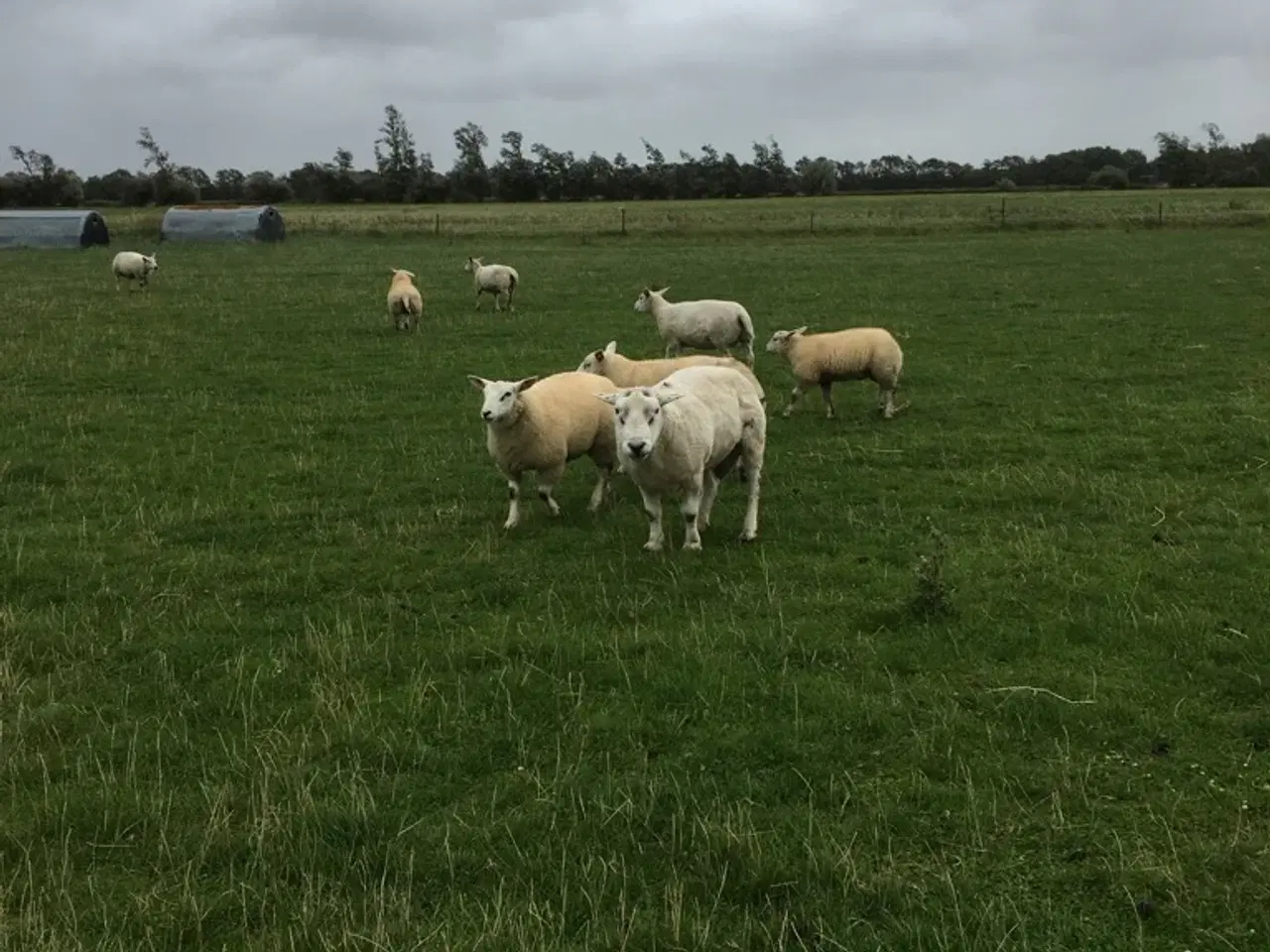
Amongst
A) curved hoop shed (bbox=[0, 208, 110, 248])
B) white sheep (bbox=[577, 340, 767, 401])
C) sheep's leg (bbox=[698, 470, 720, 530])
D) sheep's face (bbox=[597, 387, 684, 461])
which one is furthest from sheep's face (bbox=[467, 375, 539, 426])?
curved hoop shed (bbox=[0, 208, 110, 248])

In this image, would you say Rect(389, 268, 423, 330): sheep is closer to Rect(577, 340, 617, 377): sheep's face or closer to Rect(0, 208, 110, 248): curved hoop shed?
Rect(577, 340, 617, 377): sheep's face

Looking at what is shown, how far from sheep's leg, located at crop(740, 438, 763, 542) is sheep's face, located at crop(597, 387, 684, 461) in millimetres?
1227

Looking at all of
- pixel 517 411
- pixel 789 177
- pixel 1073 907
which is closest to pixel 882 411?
pixel 517 411

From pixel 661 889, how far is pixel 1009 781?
1822 millimetres

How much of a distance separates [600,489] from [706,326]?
8477 mm

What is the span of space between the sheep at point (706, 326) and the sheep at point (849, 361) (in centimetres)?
362

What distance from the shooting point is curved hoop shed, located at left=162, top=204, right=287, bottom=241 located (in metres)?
49.5

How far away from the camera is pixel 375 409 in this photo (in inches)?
562

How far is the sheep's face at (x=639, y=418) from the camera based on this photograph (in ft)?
25.1

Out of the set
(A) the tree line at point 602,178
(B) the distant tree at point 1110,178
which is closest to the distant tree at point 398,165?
(A) the tree line at point 602,178

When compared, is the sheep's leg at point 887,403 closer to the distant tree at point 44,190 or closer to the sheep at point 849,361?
the sheep at point 849,361

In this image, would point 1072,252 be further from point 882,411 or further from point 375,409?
point 375,409

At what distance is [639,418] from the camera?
25.7 feet

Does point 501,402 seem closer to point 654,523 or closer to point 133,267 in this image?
point 654,523
